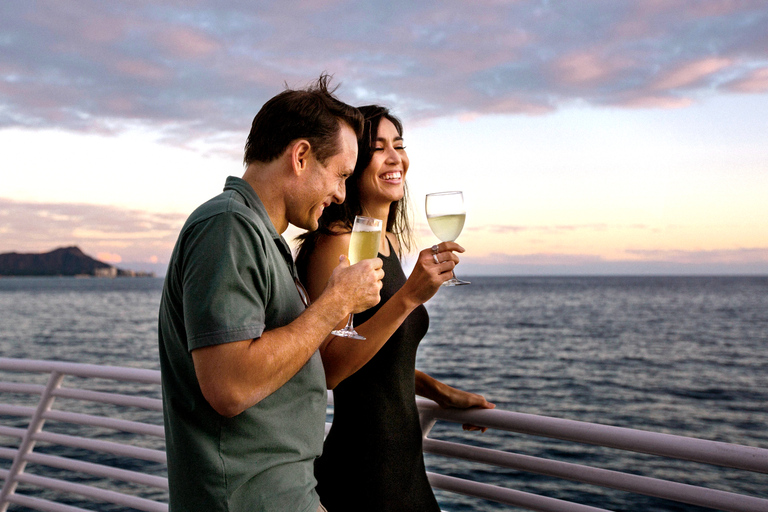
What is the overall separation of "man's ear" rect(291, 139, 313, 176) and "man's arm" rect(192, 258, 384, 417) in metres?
0.32

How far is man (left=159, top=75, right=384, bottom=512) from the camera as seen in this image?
1.04 metres

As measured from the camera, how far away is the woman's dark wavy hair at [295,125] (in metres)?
1.35

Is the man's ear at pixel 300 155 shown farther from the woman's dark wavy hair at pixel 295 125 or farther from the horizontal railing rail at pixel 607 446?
the horizontal railing rail at pixel 607 446

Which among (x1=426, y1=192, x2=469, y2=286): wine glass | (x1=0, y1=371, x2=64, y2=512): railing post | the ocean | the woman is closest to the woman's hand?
the woman

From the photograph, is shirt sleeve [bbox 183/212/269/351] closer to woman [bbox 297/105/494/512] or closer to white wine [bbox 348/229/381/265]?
white wine [bbox 348/229/381/265]

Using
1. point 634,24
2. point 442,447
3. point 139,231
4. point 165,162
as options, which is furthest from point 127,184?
point 634,24

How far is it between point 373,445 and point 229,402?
0.81 meters

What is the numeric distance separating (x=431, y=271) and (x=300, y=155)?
0.47m

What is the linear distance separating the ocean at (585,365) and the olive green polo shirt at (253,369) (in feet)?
36.2

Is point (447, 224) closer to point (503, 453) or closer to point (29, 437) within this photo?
point (503, 453)

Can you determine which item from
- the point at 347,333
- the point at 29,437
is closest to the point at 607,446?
the point at 347,333

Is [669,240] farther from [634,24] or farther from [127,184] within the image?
[127,184]

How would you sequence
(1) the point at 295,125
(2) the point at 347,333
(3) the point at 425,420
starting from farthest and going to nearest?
(3) the point at 425,420 → (2) the point at 347,333 → (1) the point at 295,125

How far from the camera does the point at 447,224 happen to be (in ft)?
5.85
